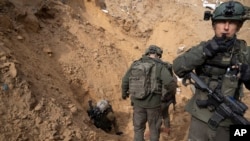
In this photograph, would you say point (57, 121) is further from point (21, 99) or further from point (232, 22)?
point (232, 22)

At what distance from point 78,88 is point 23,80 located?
7.98 feet

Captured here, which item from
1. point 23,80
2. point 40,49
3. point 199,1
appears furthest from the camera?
point 199,1

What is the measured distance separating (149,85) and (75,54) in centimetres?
363

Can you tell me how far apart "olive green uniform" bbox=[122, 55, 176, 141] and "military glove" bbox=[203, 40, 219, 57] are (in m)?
1.80

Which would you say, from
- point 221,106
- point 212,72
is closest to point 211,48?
point 212,72

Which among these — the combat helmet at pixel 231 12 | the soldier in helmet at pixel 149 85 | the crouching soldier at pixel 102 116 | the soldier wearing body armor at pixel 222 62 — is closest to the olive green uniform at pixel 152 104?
the soldier in helmet at pixel 149 85

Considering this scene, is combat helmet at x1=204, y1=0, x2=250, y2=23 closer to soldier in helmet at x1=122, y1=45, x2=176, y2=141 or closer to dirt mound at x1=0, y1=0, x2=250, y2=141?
soldier in helmet at x1=122, y1=45, x2=176, y2=141

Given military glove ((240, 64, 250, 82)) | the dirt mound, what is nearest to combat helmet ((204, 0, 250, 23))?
military glove ((240, 64, 250, 82))

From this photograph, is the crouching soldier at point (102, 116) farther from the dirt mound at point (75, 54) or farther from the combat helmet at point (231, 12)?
the combat helmet at point (231, 12)

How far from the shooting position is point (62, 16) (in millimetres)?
9078

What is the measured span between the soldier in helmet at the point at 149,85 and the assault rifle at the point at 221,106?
149cm

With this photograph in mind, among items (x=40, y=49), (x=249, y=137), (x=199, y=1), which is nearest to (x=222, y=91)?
(x=249, y=137)

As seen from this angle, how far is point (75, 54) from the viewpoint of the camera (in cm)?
829

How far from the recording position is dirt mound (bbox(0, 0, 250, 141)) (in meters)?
5.11
